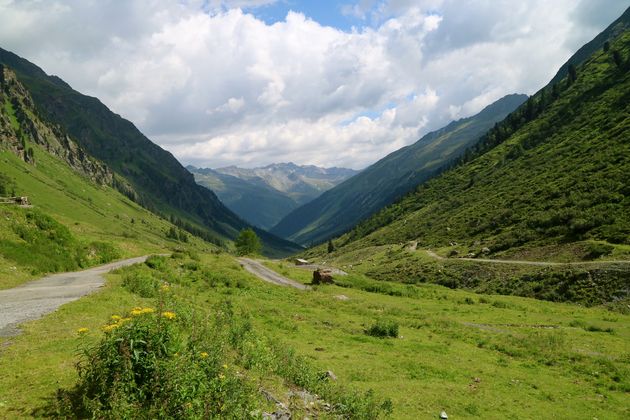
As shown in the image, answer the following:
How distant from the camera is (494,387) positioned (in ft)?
64.2

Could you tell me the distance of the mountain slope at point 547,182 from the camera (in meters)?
71.8

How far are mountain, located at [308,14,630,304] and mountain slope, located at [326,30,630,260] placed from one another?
37 cm

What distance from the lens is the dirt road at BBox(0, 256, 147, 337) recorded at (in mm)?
17750

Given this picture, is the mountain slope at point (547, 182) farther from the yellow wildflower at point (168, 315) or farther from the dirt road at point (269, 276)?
the yellow wildflower at point (168, 315)

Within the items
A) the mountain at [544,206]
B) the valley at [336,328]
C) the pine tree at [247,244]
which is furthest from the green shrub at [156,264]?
the pine tree at [247,244]

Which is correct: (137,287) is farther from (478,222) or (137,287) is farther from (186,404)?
(478,222)

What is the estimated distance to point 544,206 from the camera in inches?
3356

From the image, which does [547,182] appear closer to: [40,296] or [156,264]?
[156,264]

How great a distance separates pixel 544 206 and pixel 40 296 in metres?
91.0

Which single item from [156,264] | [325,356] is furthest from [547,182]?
[325,356]

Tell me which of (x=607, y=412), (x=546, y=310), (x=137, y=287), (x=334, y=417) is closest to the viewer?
(x=334, y=417)

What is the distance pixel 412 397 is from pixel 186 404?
11.4 metres

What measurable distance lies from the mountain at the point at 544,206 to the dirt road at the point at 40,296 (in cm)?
5253

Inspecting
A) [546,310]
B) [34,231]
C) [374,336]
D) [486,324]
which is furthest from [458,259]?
[34,231]
